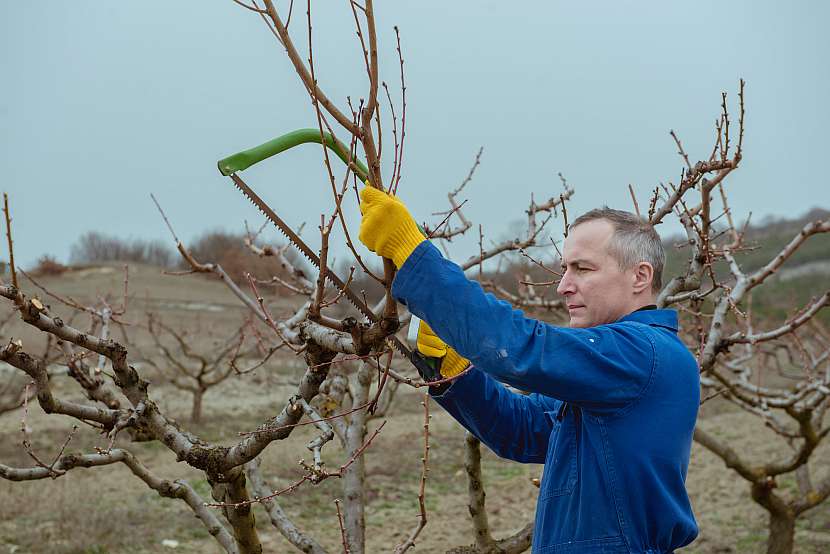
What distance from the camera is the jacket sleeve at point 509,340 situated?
6.18 feet

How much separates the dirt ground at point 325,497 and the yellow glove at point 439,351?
3.26 meters

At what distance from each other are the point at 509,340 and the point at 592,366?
225 millimetres

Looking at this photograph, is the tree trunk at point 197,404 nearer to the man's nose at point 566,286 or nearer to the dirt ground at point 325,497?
the dirt ground at point 325,497

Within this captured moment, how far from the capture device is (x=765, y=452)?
12.2 m

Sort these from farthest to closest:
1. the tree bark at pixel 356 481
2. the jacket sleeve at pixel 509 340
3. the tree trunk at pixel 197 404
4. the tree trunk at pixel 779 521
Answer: the tree trunk at pixel 197 404
the tree trunk at pixel 779 521
the tree bark at pixel 356 481
the jacket sleeve at pixel 509 340

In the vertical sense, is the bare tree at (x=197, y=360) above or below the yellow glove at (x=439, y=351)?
above

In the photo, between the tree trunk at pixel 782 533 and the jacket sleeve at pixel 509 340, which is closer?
the jacket sleeve at pixel 509 340

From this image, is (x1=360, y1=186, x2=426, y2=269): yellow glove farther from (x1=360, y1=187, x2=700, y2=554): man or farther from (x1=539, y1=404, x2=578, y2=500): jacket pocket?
(x1=539, y1=404, x2=578, y2=500): jacket pocket

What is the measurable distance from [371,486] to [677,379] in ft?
28.1

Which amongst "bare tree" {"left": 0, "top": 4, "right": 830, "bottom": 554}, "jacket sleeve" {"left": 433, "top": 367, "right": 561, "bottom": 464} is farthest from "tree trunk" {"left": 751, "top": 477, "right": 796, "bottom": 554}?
"jacket sleeve" {"left": 433, "top": 367, "right": 561, "bottom": 464}

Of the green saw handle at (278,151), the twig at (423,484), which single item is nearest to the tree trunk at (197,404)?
the twig at (423,484)

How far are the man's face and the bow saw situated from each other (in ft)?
1.55

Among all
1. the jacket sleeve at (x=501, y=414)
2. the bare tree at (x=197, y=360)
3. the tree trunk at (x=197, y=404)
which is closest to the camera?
the jacket sleeve at (x=501, y=414)

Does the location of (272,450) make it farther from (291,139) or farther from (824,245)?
(824,245)
